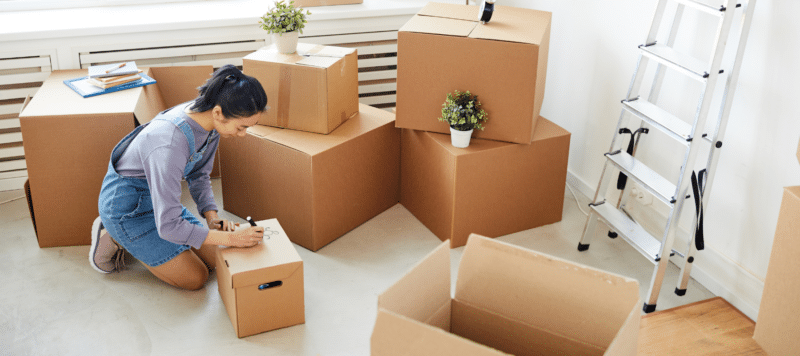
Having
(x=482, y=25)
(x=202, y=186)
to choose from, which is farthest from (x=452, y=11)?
(x=202, y=186)

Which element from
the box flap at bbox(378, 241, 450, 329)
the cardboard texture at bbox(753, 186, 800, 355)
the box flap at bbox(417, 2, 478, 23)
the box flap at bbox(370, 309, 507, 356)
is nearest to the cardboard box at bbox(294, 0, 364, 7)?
the box flap at bbox(417, 2, 478, 23)

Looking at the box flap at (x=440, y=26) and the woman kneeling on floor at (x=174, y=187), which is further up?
the box flap at (x=440, y=26)

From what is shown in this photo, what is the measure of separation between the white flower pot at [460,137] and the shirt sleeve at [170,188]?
0.97 meters

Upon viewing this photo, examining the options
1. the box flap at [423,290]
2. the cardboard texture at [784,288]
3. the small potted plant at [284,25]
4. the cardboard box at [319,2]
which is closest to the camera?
the box flap at [423,290]

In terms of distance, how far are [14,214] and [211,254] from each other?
1040 mm

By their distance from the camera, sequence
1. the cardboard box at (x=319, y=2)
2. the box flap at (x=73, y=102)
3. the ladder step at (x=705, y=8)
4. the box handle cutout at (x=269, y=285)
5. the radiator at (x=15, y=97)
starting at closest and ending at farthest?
the ladder step at (x=705, y=8) → the box handle cutout at (x=269, y=285) → the box flap at (x=73, y=102) → the radiator at (x=15, y=97) → the cardboard box at (x=319, y=2)

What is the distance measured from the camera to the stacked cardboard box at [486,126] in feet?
8.04

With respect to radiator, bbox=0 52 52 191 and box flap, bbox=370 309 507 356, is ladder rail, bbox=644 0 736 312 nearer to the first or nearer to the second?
box flap, bbox=370 309 507 356

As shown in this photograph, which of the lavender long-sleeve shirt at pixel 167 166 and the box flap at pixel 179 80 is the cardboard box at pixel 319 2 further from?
the lavender long-sleeve shirt at pixel 167 166

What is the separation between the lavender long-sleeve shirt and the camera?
2078 millimetres

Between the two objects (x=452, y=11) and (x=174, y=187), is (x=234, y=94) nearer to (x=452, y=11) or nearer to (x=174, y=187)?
(x=174, y=187)

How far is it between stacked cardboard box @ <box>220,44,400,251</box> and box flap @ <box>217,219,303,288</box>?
407 millimetres

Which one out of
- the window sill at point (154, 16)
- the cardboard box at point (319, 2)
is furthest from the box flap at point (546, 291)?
the cardboard box at point (319, 2)

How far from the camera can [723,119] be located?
2.14 meters
